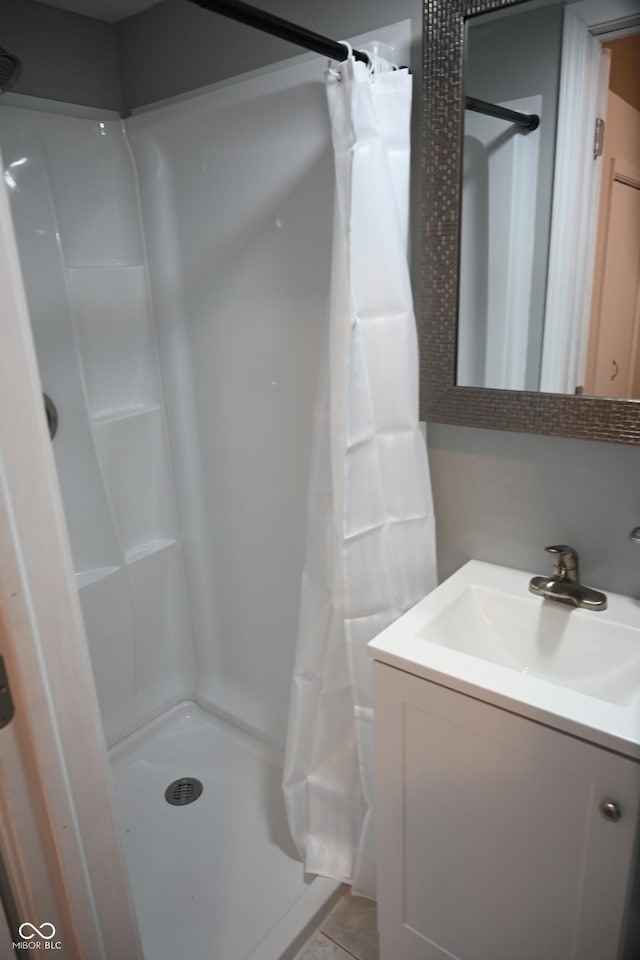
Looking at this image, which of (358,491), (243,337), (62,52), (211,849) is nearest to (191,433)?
(243,337)

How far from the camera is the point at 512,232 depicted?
1.23 metres

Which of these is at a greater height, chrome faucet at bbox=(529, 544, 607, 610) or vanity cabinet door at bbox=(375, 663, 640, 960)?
chrome faucet at bbox=(529, 544, 607, 610)

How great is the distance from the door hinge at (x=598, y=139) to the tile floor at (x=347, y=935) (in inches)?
67.1

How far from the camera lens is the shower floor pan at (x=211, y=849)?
151 cm

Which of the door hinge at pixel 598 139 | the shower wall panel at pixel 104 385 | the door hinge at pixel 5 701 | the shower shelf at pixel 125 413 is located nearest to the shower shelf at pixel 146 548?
the shower wall panel at pixel 104 385

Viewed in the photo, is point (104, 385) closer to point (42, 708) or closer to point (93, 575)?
point (93, 575)

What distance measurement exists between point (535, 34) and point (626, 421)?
27.6 inches

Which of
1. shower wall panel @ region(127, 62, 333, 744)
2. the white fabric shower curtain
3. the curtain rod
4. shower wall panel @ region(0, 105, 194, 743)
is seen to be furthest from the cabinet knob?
shower wall panel @ region(0, 105, 194, 743)

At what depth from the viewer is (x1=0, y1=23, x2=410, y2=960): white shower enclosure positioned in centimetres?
155

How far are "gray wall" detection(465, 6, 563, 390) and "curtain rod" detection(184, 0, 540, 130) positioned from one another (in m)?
0.02

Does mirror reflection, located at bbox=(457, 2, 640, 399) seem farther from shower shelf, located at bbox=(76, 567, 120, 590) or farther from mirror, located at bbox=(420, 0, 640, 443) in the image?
shower shelf, located at bbox=(76, 567, 120, 590)

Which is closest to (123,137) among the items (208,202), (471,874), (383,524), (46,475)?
(208,202)

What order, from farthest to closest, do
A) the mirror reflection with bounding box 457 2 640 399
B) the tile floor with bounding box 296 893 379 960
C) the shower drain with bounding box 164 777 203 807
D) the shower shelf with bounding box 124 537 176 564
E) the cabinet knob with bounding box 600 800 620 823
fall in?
the shower shelf with bounding box 124 537 176 564
the shower drain with bounding box 164 777 203 807
the tile floor with bounding box 296 893 379 960
the mirror reflection with bounding box 457 2 640 399
the cabinet knob with bounding box 600 800 620 823

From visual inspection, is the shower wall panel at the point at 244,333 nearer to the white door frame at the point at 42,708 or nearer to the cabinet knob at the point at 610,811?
the white door frame at the point at 42,708
